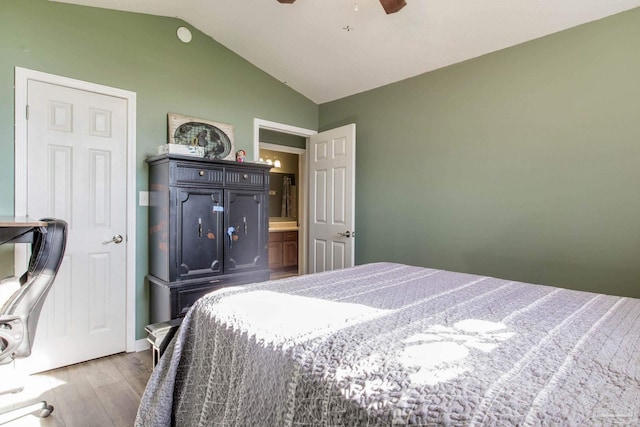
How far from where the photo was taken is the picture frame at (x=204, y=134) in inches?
116

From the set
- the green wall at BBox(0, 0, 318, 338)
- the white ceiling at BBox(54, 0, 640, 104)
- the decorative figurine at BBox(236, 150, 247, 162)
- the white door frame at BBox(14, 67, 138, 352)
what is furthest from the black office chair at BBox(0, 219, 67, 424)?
the white ceiling at BBox(54, 0, 640, 104)

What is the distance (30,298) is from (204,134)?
2.04m

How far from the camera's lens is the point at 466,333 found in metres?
1.00

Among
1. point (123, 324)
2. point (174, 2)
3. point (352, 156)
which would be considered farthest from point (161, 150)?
point (352, 156)

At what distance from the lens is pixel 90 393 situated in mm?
2129

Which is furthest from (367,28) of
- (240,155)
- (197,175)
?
(197,175)

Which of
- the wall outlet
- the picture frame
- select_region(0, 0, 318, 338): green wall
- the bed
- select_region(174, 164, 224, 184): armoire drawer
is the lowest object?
the bed

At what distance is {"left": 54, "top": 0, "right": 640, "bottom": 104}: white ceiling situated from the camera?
2344mm

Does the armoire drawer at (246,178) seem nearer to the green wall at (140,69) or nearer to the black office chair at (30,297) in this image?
the green wall at (140,69)

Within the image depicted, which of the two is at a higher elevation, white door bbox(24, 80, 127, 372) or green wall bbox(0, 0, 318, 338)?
green wall bbox(0, 0, 318, 338)

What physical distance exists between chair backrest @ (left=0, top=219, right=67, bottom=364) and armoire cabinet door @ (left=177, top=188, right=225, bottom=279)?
0.99m

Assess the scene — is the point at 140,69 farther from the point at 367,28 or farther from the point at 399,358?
the point at 399,358

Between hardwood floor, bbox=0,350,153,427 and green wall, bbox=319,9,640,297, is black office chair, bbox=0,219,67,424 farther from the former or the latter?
green wall, bbox=319,9,640,297

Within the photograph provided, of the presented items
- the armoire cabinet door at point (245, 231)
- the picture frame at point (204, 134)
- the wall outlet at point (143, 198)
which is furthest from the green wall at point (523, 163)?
the wall outlet at point (143, 198)
